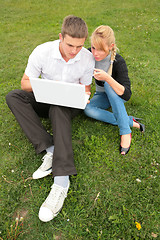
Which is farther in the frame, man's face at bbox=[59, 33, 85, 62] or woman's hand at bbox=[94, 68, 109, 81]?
woman's hand at bbox=[94, 68, 109, 81]

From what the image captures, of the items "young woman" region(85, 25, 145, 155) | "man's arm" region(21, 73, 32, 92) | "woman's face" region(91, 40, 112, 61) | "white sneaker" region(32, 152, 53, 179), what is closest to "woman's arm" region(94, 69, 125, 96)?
"young woman" region(85, 25, 145, 155)

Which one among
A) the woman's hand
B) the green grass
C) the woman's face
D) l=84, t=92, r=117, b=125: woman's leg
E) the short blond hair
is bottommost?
the green grass

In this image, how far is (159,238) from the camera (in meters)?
1.88

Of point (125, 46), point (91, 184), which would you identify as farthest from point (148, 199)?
point (125, 46)

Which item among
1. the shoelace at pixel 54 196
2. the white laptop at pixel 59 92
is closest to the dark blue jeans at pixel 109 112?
the white laptop at pixel 59 92

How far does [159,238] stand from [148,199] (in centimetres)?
37

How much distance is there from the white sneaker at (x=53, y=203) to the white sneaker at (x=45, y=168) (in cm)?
22

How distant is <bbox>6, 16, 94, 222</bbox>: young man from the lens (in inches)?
81.0

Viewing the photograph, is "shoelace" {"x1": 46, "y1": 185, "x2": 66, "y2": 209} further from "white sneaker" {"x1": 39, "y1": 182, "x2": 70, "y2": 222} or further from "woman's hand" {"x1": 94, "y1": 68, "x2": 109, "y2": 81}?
"woman's hand" {"x1": 94, "y1": 68, "x2": 109, "y2": 81}

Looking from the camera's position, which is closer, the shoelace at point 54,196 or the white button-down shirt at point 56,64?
the shoelace at point 54,196

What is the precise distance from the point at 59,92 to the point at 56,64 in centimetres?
41

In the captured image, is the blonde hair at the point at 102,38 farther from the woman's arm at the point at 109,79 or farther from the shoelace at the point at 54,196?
the shoelace at the point at 54,196

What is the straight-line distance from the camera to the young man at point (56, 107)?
206 cm

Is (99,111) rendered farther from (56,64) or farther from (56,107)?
(56,64)
